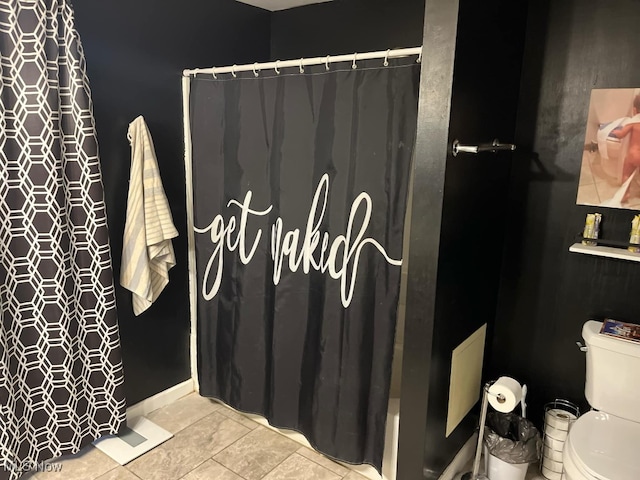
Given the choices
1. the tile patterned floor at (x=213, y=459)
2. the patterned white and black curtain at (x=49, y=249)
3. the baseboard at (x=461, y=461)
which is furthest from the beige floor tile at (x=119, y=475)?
the baseboard at (x=461, y=461)

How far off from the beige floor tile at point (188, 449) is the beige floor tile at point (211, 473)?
0.10 ft

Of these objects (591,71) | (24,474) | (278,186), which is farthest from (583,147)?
(24,474)

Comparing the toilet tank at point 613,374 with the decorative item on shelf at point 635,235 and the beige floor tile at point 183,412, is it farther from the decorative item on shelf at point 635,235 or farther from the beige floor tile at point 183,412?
the beige floor tile at point 183,412

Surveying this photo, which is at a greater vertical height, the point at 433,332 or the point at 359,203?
the point at 359,203

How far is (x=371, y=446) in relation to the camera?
6.68 ft

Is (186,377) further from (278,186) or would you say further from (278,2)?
(278,2)

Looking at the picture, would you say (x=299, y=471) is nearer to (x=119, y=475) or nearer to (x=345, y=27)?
(x=119, y=475)

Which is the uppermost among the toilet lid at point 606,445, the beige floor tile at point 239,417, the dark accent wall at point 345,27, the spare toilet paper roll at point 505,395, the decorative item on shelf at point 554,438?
the dark accent wall at point 345,27

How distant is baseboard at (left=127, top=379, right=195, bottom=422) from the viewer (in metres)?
2.53

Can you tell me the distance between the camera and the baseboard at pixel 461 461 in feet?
6.95

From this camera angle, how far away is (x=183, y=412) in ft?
8.63

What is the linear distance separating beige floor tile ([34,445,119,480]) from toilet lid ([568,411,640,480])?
199cm

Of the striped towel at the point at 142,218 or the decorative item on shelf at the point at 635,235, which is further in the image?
the striped towel at the point at 142,218

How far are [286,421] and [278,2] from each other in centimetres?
228
